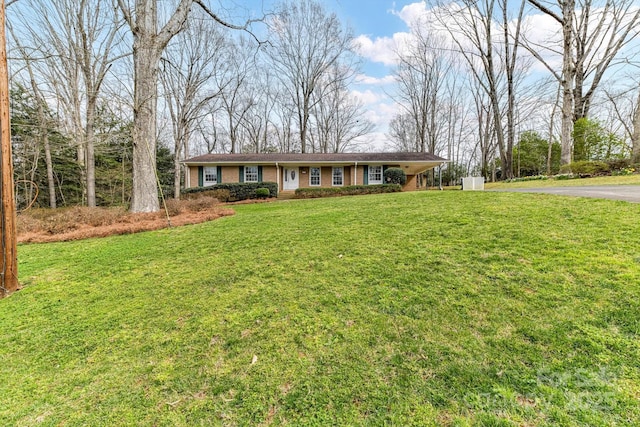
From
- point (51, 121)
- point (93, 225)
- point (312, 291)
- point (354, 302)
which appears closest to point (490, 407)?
point (354, 302)

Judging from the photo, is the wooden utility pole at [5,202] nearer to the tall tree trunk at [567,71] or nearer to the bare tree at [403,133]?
the tall tree trunk at [567,71]

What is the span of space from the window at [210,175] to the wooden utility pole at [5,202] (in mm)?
13868

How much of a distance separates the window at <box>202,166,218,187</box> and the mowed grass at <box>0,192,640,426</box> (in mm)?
13678

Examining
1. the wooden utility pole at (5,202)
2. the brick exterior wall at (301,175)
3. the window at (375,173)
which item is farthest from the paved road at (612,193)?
the window at (375,173)

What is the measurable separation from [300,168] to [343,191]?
4453 millimetres

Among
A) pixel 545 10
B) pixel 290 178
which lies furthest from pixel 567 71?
pixel 290 178

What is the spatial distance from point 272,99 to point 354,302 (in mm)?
28547

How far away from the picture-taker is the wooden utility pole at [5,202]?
3465mm

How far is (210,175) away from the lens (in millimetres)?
17281

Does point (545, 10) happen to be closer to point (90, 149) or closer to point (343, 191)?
point (343, 191)

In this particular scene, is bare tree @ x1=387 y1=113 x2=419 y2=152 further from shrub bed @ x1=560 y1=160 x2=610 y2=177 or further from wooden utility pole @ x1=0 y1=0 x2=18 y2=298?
wooden utility pole @ x1=0 y1=0 x2=18 y2=298

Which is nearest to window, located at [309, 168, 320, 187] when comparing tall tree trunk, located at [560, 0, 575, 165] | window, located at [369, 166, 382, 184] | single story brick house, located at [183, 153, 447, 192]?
single story brick house, located at [183, 153, 447, 192]

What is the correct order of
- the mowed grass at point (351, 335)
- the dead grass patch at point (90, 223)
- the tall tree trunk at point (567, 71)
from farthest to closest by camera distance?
the tall tree trunk at point (567, 71), the dead grass patch at point (90, 223), the mowed grass at point (351, 335)

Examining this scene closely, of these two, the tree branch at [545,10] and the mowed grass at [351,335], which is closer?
the mowed grass at [351,335]
